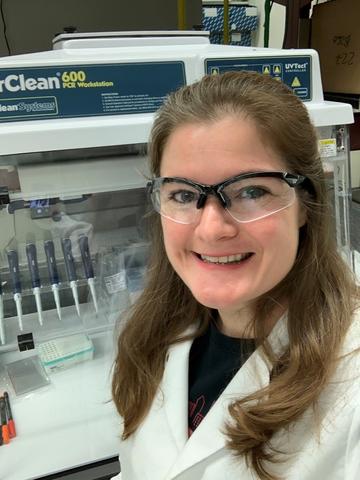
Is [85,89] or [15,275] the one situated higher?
[85,89]

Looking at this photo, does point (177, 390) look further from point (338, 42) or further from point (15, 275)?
point (338, 42)

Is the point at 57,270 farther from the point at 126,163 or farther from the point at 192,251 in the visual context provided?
the point at 192,251

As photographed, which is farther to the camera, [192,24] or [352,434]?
[192,24]

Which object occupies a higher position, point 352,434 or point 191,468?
point 352,434

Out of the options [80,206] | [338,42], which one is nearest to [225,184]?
[80,206]

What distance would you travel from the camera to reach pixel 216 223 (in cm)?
69

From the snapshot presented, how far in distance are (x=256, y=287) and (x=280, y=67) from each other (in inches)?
24.5

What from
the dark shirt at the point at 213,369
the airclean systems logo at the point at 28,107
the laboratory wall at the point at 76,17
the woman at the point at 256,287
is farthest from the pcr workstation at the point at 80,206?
the laboratory wall at the point at 76,17

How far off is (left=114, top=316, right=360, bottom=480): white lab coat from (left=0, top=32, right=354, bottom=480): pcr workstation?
28 centimetres

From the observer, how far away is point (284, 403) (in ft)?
2.29

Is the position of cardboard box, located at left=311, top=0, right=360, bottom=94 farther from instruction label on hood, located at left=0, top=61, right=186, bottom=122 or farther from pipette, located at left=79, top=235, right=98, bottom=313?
pipette, located at left=79, top=235, right=98, bottom=313

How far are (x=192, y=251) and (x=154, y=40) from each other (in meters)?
0.63

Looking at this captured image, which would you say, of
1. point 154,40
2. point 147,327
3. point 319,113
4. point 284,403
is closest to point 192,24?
point 154,40

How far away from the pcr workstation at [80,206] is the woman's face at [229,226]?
0.98 feet
